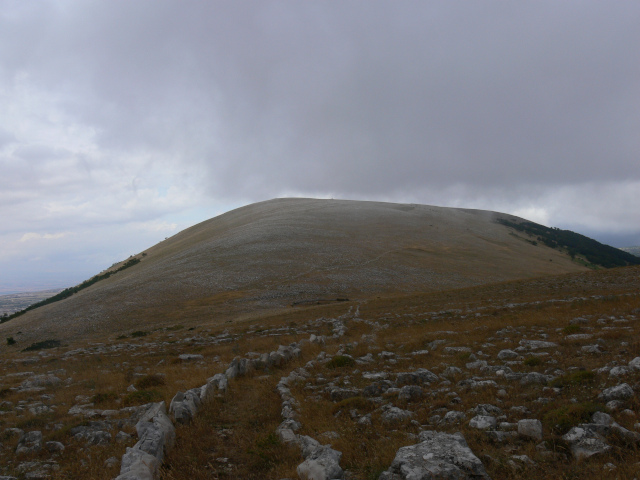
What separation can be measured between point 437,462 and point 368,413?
3.25m

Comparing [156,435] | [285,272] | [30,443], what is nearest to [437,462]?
[156,435]

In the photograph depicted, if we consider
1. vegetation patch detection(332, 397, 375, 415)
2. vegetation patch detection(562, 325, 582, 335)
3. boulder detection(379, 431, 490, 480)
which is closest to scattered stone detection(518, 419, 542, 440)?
boulder detection(379, 431, 490, 480)

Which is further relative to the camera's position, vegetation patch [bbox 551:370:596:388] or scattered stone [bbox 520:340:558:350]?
scattered stone [bbox 520:340:558:350]

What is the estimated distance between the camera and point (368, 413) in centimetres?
843

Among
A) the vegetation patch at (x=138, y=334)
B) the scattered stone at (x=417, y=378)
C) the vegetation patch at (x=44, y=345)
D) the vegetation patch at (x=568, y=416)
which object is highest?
the vegetation patch at (x=568, y=416)

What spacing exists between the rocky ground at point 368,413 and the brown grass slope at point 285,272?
2597 cm

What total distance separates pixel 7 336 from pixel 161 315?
16543 millimetres

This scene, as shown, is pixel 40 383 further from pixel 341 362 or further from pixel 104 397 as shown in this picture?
pixel 341 362

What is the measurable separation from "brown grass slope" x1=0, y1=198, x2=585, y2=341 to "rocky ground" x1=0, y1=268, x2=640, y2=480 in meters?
26.0

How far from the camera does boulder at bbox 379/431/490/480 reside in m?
5.10

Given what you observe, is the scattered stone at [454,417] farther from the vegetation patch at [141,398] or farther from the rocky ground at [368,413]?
the vegetation patch at [141,398]

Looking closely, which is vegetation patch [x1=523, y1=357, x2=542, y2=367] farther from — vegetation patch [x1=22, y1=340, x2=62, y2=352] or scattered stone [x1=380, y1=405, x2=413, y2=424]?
vegetation patch [x1=22, y1=340, x2=62, y2=352]

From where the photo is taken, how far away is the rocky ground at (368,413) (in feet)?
18.6

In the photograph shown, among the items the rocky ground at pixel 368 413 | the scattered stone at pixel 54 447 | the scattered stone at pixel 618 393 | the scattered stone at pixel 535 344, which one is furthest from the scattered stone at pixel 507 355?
the scattered stone at pixel 54 447
